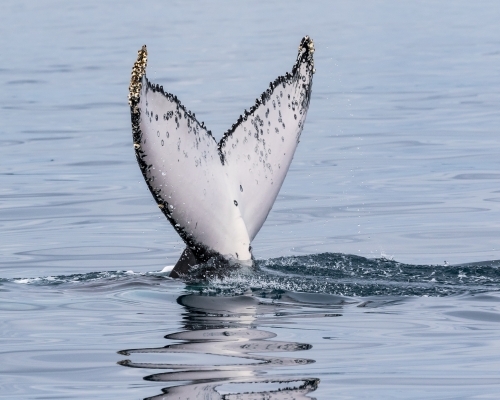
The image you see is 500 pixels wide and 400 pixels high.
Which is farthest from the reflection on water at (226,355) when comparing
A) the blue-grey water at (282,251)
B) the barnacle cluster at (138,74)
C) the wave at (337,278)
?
the barnacle cluster at (138,74)

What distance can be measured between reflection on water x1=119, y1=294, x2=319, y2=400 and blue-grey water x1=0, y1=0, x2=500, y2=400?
19 millimetres

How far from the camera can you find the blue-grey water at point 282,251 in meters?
7.07

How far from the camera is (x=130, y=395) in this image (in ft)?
21.5

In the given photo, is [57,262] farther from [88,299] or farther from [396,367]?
[396,367]

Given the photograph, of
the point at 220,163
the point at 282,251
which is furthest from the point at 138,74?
the point at 282,251

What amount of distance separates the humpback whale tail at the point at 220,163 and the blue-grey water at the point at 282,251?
1.54 feet

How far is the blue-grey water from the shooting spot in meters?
7.07

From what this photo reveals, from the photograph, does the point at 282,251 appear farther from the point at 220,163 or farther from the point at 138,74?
the point at 138,74

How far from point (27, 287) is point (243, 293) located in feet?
6.21

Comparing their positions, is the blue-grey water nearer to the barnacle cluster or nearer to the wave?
the wave

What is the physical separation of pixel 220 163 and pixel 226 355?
5.42 feet

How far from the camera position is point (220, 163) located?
848 cm

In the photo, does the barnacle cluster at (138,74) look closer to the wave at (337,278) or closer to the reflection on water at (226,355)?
the reflection on water at (226,355)

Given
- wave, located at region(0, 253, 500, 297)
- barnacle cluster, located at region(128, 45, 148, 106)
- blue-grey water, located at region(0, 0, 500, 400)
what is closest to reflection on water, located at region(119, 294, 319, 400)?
blue-grey water, located at region(0, 0, 500, 400)
